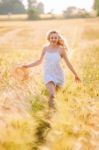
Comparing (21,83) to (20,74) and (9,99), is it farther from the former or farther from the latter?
(9,99)

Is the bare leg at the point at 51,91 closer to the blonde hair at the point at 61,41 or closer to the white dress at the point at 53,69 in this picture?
the white dress at the point at 53,69

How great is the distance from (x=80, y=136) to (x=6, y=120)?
0.87 metres

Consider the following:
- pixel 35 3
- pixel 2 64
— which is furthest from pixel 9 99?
pixel 35 3

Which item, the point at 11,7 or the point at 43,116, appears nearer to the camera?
the point at 43,116

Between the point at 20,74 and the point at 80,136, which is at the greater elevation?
the point at 20,74

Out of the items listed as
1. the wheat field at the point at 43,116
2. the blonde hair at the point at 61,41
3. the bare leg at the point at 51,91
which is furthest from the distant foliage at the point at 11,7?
the bare leg at the point at 51,91

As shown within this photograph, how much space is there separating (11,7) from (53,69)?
Result: 9210 cm

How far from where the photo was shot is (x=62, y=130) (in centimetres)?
502

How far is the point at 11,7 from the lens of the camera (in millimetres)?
97438

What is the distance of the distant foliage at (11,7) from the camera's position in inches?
3698

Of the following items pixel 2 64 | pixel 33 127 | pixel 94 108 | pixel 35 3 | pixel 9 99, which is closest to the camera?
pixel 33 127

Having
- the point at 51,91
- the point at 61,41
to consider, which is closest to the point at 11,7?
the point at 61,41

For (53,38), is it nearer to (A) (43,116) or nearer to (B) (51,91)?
(B) (51,91)

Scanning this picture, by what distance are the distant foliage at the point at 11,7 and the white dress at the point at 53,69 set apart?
86.2m
